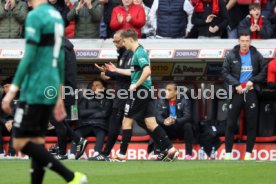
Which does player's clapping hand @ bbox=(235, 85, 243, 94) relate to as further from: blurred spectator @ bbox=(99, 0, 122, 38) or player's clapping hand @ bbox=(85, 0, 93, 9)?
player's clapping hand @ bbox=(85, 0, 93, 9)

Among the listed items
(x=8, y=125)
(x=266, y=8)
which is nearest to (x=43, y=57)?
(x=8, y=125)

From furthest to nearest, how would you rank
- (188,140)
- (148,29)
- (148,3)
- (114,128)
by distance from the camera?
(148,3) → (148,29) → (188,140) → (114,128)

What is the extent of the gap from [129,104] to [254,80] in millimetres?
2745

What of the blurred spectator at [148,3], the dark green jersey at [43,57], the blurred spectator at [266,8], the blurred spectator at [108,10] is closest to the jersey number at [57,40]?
the dark green jersey at [43,57]

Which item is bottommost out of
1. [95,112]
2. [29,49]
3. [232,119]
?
[95,112]

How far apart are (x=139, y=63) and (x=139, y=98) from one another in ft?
1.76

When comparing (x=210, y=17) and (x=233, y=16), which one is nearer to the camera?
(x=210, y=17)

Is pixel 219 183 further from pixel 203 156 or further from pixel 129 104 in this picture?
pixel 203 156

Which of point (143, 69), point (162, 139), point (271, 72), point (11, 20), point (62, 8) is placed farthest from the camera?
point (62, 8)

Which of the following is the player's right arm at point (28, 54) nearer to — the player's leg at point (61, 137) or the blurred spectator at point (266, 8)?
the player's leg at point (61, 137)

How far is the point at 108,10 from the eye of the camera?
699 inches

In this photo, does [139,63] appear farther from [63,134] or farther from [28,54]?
[28,54]

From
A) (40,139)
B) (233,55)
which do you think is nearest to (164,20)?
(233,55)

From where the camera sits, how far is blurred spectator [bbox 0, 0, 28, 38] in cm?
1745
